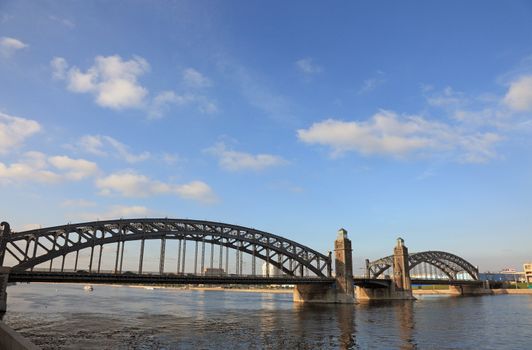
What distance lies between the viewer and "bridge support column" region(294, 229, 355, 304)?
101562mm

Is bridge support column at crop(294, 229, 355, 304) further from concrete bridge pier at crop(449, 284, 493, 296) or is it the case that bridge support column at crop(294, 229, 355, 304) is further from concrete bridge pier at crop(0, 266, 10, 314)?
concrete bridge pier at crop(449, 284, 493, 296)

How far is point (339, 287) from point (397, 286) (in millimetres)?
A: 32781

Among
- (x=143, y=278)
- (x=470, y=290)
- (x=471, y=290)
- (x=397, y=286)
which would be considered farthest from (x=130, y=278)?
(x=471, y=290)

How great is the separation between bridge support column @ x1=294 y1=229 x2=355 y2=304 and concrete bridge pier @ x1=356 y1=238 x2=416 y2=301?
82.0 ft

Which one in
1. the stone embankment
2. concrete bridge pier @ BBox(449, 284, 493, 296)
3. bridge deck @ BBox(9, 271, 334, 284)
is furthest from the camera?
concrete bridge pier @ BBox(449, 284, 493, 296)

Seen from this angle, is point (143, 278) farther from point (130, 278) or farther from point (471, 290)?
point (471, 290)

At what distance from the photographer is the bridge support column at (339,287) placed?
333 feet

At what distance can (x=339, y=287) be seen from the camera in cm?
10250

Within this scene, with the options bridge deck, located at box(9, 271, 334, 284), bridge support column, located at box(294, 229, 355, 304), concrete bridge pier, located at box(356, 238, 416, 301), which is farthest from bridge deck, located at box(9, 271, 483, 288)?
concrete bridge pier, located at box(356, 238, 416, 301)

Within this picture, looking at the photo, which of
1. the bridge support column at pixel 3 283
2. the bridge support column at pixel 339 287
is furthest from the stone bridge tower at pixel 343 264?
the bridge support column at pixel 3 283

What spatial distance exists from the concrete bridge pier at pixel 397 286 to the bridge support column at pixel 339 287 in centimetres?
2498

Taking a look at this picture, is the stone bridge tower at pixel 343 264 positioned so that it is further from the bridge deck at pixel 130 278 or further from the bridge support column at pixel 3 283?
the bridge support column at pixel 3 283

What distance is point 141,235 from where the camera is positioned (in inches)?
3091

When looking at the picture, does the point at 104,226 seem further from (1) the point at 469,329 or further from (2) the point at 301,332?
(1) the point at 469,329
